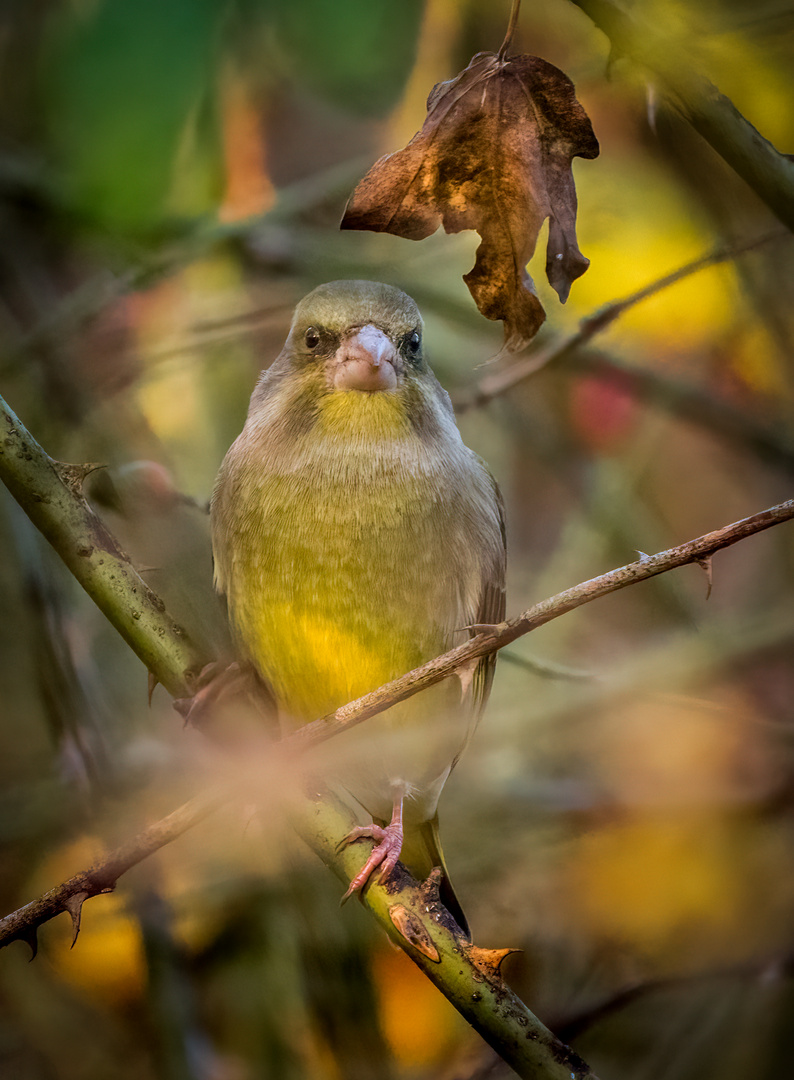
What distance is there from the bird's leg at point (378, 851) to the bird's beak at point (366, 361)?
0.58 metres

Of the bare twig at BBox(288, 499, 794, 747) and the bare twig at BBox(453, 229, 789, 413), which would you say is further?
the bare twig at BBox(453, 229, 789, 413)

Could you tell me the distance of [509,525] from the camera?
126cm

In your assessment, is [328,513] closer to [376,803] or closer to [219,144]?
[376,803]

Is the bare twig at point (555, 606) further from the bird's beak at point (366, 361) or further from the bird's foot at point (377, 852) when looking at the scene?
the bird's beak at point (366, 361)

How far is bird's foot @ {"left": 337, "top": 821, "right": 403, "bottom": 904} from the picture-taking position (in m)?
1.08

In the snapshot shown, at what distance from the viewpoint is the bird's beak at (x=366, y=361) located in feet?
3.68

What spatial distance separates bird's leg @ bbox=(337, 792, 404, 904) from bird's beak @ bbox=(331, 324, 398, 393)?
578 millimetres

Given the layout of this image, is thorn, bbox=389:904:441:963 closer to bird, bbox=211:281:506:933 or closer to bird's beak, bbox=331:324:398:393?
bird, bbox=211:281:506:933

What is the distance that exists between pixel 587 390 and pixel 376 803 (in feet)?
2.23

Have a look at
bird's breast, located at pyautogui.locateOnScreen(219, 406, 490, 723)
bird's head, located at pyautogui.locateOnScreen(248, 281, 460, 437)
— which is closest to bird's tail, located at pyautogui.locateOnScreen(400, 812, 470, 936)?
bird's breast, located at pyautogui.locateOnScreen(219, 406, 490, 723)

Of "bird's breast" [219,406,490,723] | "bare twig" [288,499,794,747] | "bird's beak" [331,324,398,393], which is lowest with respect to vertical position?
"bare twig" [288,499,794,747]

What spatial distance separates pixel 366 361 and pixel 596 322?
34cm

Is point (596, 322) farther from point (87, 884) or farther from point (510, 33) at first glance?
point (87, 884)

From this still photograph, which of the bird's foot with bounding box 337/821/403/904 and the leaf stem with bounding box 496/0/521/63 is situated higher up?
the leaf stem with bounding box 496/0/521/63
